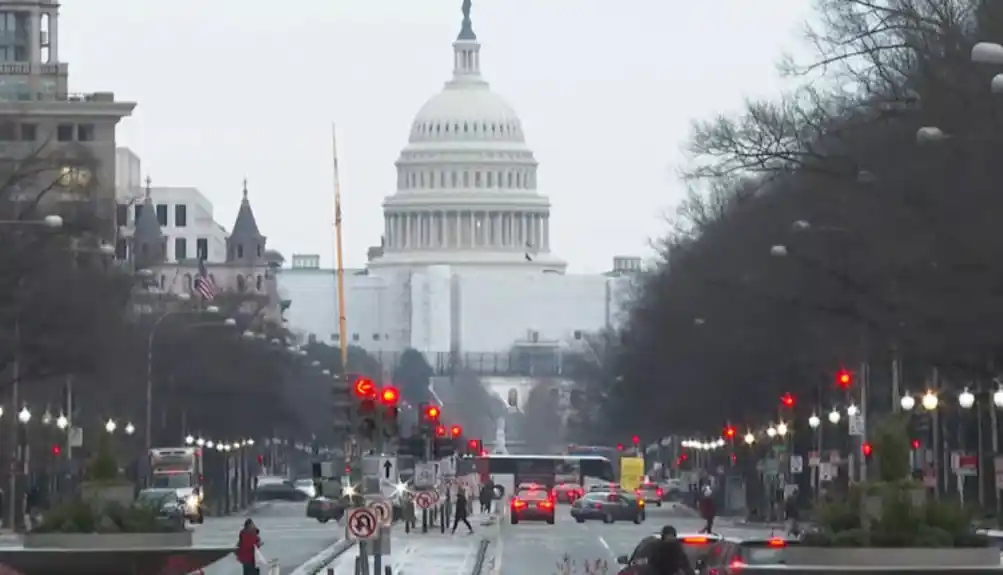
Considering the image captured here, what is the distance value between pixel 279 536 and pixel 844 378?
1438 centimetres

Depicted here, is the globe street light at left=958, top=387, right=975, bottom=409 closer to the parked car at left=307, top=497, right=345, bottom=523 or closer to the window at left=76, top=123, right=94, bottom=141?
the parked car at left=307, top=497, right=345, bottom=523

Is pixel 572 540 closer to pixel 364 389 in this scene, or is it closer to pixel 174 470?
pixel 174 470

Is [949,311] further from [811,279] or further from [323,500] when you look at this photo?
[323,500]

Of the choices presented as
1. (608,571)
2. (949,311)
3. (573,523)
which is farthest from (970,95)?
(573,523)

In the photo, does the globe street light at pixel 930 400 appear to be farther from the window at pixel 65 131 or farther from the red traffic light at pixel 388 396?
the window at pixel 65 131

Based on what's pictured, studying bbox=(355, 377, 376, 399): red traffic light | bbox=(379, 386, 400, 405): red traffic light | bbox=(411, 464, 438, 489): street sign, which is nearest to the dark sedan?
bbox=(411, 464, 438, 489): street sign

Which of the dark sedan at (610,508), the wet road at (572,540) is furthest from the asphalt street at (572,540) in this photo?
the dark sedan at (610,508)

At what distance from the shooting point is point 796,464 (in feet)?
352

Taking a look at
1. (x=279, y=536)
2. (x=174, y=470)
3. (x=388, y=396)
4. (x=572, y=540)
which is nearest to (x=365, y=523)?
(x=388, y=396)

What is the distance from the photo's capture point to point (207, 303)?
15200cm

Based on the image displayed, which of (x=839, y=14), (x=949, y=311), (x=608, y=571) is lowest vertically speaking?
(x=608, y=571)

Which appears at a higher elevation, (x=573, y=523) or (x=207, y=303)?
(x=207, y=303)

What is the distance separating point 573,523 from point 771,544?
6910cm

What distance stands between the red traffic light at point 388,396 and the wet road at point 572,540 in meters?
7.06
